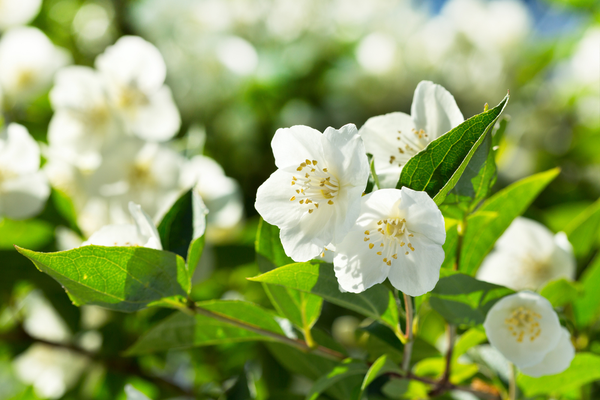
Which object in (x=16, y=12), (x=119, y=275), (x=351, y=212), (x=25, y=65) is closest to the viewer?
(x=351, y=212)

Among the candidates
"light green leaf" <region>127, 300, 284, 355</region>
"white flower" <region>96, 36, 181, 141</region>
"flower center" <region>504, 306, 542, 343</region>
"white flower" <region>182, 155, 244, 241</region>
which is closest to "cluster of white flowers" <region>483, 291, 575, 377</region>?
"flower center" <region>504, 306, 542, 343</region>

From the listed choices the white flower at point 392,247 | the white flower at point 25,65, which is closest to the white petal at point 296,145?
the white flower at point 392,247

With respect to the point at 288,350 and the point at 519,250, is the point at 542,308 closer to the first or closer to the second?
the point at 519,250

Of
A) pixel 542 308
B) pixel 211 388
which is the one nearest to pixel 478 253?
pixel 542 308

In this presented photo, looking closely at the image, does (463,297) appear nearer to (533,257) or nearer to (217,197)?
(533,257)

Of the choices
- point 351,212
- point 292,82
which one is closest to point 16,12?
point 292,82
